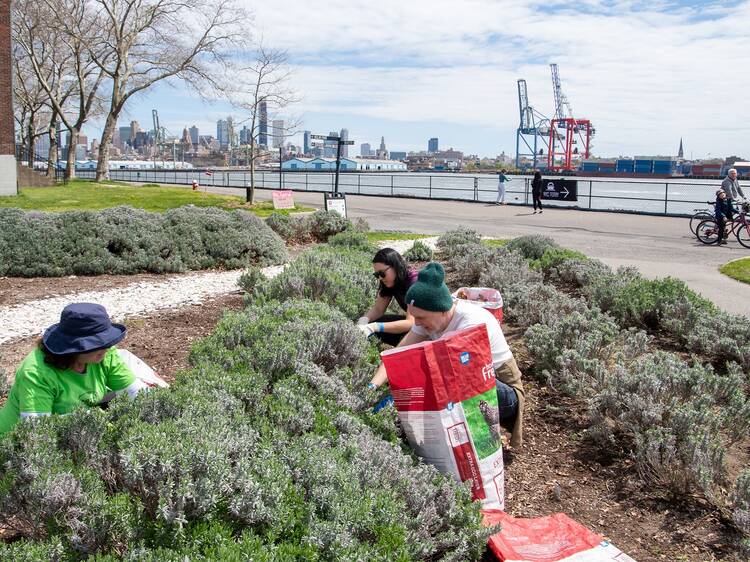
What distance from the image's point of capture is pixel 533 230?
19.2 metres

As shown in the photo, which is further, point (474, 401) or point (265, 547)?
point (474, 401)

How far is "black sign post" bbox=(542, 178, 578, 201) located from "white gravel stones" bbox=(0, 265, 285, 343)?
20.7 m

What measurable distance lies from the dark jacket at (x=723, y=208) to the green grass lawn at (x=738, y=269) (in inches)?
139

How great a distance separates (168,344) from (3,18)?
1221 inches

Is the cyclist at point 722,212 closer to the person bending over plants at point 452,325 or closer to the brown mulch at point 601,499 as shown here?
the brown mulch at point 601,499

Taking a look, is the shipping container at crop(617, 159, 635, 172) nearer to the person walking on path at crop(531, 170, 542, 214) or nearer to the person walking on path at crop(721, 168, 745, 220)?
the person walking on path at crop(531, 170, 542, 214)

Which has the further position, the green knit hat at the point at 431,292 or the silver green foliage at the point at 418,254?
the silver green foliage at the point at 418,254

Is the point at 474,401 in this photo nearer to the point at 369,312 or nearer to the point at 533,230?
the point at 369,312

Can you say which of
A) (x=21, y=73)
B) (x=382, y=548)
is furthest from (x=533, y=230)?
(x=21, y=73)

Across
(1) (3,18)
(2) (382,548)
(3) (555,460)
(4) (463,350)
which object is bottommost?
(3) (555,460)

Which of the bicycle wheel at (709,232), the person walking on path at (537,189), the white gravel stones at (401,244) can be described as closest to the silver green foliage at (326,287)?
the white gravel stones at (401,244)

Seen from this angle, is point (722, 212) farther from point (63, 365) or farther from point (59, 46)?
point (59, 46)

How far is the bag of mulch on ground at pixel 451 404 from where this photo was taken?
3.56 m

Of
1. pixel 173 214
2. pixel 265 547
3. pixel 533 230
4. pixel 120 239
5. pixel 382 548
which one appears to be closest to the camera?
pixel 265 547
